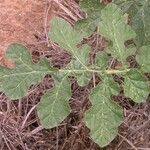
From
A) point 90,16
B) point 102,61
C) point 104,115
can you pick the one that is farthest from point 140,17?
point 104,115

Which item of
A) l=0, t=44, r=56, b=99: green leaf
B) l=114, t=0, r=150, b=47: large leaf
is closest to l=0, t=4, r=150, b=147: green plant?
l=0, t=44, r=56, b=99: green leaf

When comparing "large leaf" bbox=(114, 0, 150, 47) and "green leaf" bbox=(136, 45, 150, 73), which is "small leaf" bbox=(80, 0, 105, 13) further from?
"green leaf" bbox=(136, 45, 150, 73)

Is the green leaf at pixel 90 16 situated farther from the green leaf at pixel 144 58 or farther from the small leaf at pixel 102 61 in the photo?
the green leaf at pixel 144 58

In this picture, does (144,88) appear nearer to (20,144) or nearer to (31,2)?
(20,144)

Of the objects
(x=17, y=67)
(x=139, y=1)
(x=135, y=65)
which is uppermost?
(x=139, y=1)

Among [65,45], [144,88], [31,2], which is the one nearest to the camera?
[144,88]

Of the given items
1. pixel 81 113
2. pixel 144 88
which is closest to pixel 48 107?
pixel 144 88
